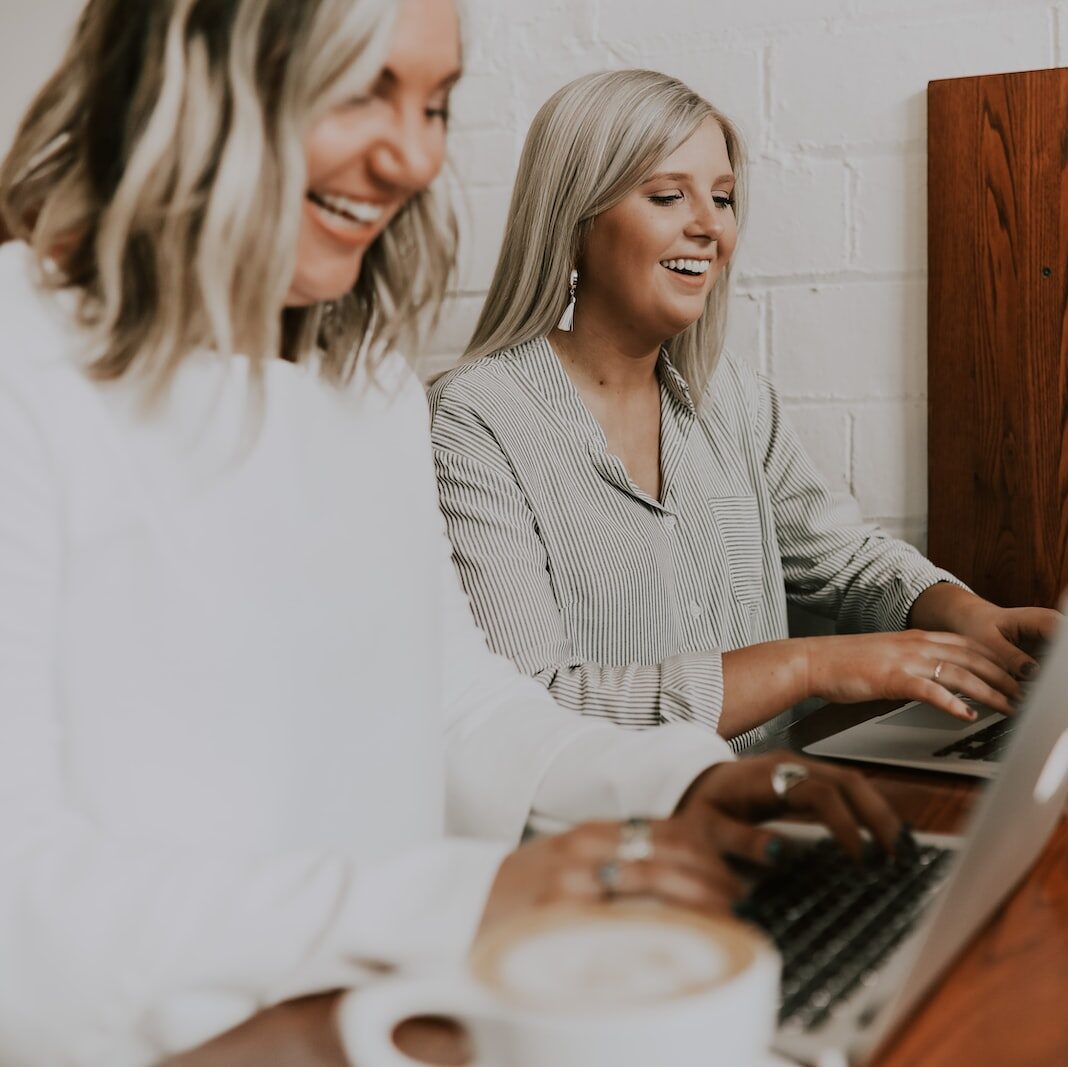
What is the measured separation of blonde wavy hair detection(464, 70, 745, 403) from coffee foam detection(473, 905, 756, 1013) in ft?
3.60

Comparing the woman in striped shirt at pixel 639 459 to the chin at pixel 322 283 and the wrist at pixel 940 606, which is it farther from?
the chin at pixel 322 283

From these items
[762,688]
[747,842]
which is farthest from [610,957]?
[762,688]

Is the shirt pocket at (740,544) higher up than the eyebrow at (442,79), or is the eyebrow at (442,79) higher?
the eyebrow at (442,79)

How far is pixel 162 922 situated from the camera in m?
0.49

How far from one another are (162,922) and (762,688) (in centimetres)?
71

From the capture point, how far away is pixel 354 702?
2.38 ft

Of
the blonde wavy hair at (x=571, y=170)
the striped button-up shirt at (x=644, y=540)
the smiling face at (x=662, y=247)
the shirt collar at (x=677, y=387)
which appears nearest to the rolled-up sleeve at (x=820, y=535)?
the striped button-up shirt at (x=644, y=540)

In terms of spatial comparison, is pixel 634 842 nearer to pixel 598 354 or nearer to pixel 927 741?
pixel 927 741

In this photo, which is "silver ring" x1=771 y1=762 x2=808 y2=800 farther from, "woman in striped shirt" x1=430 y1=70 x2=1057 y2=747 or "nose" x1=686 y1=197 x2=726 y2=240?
"nose" x1=686 y1=197 x2=726 y2=240

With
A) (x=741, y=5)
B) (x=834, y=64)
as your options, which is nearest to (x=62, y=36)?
(x=741, y=5)

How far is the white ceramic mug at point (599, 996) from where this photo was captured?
32 centimetres

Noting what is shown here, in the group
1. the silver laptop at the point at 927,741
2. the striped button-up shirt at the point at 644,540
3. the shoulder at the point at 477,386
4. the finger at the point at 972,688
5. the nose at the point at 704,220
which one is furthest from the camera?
the nose at the point at 704,220

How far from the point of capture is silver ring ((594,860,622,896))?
469mm

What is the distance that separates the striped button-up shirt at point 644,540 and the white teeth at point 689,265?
13 centimetres
